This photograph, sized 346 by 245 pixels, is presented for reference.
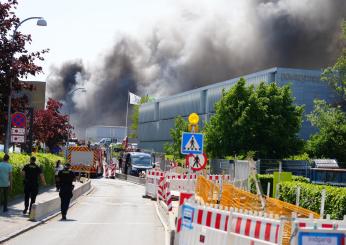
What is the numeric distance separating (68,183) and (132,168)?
42145mm

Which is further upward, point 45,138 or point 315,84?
point 315,84

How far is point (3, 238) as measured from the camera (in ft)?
43.6

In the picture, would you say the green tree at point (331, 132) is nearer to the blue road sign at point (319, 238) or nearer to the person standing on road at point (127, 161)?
the person standing on road at point (127, 161)

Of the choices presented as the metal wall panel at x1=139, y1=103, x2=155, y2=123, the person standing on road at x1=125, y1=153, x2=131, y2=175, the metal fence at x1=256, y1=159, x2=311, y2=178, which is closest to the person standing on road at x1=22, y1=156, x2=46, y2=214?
the metal fence at x1=256, y1=159, x2=311, y2=178

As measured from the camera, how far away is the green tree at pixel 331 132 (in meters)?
51.2

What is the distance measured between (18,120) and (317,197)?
39.4 feet

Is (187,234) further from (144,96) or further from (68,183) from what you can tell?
(144,96)

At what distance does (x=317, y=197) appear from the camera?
858 inches

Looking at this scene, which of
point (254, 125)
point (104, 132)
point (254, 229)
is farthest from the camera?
point (104, 132)

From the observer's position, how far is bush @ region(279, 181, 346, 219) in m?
→ 19.5

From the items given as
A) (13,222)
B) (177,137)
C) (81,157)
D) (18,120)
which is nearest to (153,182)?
(18,120)

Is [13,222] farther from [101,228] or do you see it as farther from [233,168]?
[233,168]

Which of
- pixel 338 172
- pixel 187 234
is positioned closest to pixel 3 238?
pixel 187 234

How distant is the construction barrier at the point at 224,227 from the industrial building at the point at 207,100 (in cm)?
4548
